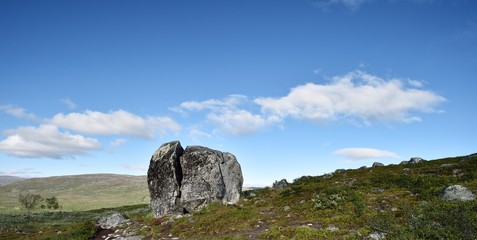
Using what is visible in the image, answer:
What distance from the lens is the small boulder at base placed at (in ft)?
71.0

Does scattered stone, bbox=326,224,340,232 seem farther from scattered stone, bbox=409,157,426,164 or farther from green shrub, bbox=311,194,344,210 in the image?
scattered stone, bbox=409,157,426,164

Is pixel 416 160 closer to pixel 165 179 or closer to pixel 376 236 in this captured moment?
pixel 165 179

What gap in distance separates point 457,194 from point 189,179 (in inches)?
812

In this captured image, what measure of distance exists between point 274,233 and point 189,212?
42.3ft

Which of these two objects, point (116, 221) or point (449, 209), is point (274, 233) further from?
point (116, 221)

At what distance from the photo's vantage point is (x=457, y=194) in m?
22.0

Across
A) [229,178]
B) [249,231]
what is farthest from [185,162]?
[249,231]

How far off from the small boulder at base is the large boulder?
17414 millimetres

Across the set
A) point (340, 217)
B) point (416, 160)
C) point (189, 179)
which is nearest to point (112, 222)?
point (189, 179)

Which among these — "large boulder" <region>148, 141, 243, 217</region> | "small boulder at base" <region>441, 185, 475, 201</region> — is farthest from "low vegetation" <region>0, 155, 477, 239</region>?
"large boulder" <region>148, 141, 243, 217</region>

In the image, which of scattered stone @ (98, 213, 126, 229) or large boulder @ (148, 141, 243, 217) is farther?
large boulder @ (148, 141, 243, 217)

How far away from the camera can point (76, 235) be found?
25484mm

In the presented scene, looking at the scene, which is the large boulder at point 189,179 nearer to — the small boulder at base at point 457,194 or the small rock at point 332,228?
the small rock at point 332,228

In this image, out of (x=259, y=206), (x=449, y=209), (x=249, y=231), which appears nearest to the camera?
(x=449, y=209)
